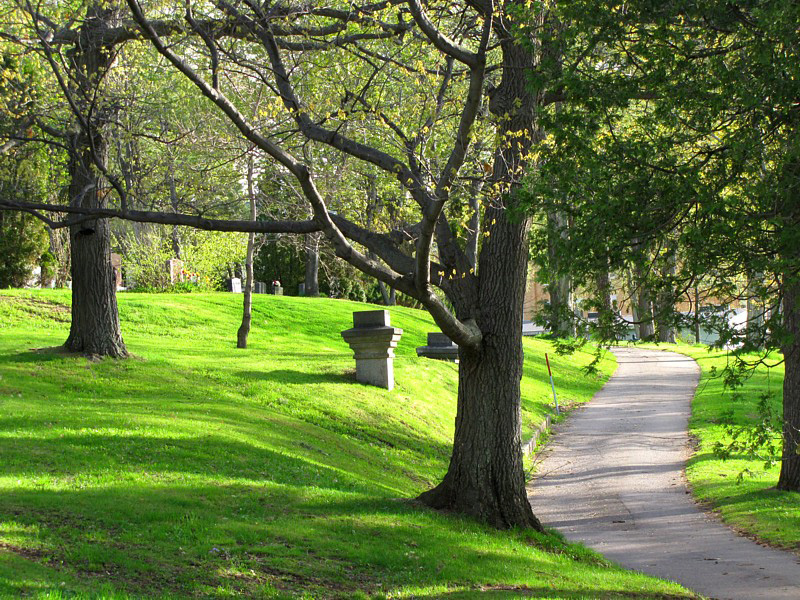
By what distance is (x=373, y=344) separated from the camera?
721 inches

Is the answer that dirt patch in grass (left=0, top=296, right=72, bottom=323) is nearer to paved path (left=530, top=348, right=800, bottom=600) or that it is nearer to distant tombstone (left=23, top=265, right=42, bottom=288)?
distant tombstone (left=23, top=265, right=42, bottom=288)

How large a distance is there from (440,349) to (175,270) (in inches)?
655

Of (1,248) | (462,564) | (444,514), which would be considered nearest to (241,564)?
(462,564)

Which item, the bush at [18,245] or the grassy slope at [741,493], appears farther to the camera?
the bush at [18,245]

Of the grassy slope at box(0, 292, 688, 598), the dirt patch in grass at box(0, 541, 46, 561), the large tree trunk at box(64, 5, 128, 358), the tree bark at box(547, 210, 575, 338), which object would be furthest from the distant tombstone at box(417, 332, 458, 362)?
the dirt patch in grass at box(0, 541, 46, 561)

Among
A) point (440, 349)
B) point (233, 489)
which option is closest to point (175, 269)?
point (440, 349)

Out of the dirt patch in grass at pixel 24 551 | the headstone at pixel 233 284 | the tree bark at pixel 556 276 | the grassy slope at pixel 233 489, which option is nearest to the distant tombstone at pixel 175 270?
the headstone at pixel 233 284

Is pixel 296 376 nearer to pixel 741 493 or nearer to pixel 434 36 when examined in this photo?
pixel 741 493

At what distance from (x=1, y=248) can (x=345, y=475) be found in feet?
66.0

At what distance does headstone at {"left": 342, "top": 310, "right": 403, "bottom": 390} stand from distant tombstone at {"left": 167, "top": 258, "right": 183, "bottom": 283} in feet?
64.0

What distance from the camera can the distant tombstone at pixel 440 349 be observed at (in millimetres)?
24484

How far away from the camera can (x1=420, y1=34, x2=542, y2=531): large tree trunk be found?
37.4 ft

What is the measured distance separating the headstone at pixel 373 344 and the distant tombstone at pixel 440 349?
18.6ft

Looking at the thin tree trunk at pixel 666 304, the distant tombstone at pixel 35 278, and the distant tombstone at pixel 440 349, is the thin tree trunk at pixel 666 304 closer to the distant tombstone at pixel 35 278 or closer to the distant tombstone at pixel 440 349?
the distant tombstone at pixel 440 349
